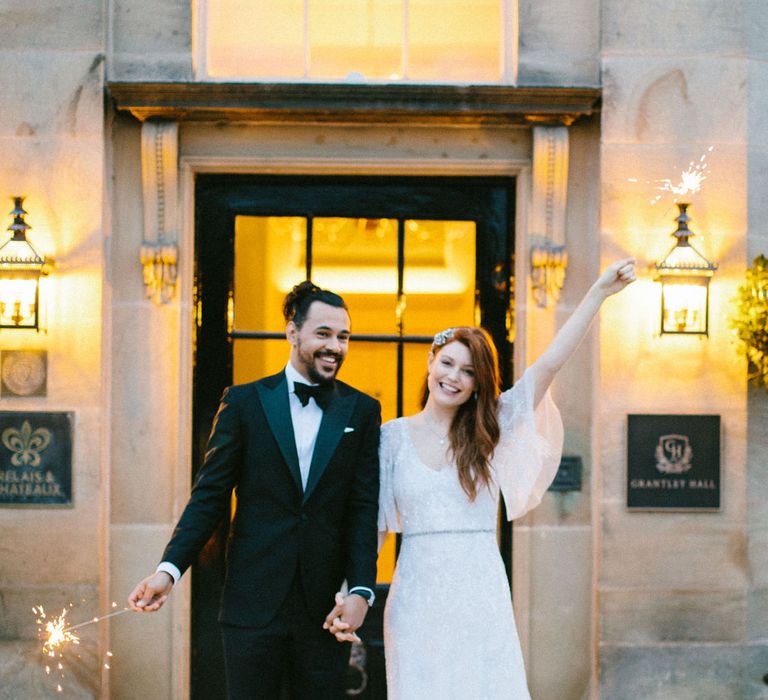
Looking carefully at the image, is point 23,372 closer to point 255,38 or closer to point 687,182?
point 255,38

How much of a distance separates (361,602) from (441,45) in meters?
3.01

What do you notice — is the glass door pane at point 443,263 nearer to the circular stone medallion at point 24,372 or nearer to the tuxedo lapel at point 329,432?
the tuxedo lapel at point 329,432

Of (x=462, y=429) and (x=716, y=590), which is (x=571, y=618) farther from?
(x=462, y=429)

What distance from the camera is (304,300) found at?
378cm

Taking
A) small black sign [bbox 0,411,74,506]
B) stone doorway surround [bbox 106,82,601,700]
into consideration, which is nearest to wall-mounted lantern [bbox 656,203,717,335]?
stone doorway surround [bbox 106,82,601,700]

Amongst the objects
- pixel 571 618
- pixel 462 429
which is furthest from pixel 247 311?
pixel 571 618

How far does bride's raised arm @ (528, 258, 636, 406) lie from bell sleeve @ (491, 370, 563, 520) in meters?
0.06

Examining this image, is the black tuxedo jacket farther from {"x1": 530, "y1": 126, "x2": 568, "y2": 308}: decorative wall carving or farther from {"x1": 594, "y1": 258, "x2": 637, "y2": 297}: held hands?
{"x1": 530, "y1": 126, "x2": 568, "y2": 308}: decorative wall carving

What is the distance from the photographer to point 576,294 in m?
5.26

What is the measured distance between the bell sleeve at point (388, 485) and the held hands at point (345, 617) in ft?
1.47

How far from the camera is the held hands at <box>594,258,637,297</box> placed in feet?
11.6

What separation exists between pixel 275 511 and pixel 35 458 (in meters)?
1.92

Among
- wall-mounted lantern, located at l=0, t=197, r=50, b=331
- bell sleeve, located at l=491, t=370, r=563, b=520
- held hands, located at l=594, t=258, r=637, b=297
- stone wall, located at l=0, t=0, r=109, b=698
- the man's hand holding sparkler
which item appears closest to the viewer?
the man's hand holding sparkler

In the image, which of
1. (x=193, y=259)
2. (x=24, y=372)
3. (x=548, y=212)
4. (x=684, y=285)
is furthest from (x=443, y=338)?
(x=24, y=372)
